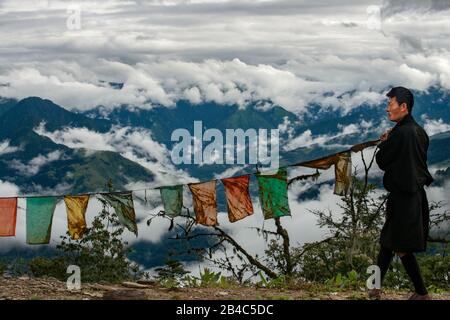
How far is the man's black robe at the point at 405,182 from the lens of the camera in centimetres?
977

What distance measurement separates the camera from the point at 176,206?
1406 centimetres

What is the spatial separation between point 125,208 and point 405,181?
6027mm

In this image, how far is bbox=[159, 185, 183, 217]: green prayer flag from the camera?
14008 millimetres

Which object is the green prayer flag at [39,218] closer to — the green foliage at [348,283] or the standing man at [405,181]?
the green foliage at [348,283]

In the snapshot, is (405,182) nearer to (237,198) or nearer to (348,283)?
(348,283)

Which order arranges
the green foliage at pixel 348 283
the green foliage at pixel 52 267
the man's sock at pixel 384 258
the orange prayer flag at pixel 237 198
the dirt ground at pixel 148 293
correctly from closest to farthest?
the man's sock at pixel 384 258 < the dirt ground at pixel 148 293 < the green foliage at pixel 348 283 < the orange prayer flag at pixel 237 198 < the green foliage at pixel 52 267

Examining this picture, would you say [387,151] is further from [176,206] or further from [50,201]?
[50,201]

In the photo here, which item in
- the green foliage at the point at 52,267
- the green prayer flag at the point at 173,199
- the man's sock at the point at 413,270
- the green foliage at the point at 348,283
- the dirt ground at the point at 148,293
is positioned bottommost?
the green foliage at the point at 52,267

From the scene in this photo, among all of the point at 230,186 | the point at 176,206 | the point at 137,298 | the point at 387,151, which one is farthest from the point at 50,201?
the point at 387,151

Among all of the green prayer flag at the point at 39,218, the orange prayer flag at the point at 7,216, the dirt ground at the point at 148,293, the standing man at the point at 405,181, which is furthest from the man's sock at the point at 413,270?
the orange prayer flag at the point at 7,216

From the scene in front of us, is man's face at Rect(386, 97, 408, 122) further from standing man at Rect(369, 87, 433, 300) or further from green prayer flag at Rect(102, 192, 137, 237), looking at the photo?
green prayer flag at Rect(102, 192, 137, 237)

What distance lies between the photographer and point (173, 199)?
46.1 feet

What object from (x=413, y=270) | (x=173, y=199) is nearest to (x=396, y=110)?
(x=413, y=270)

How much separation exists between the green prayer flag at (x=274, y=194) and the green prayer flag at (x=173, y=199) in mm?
1493
